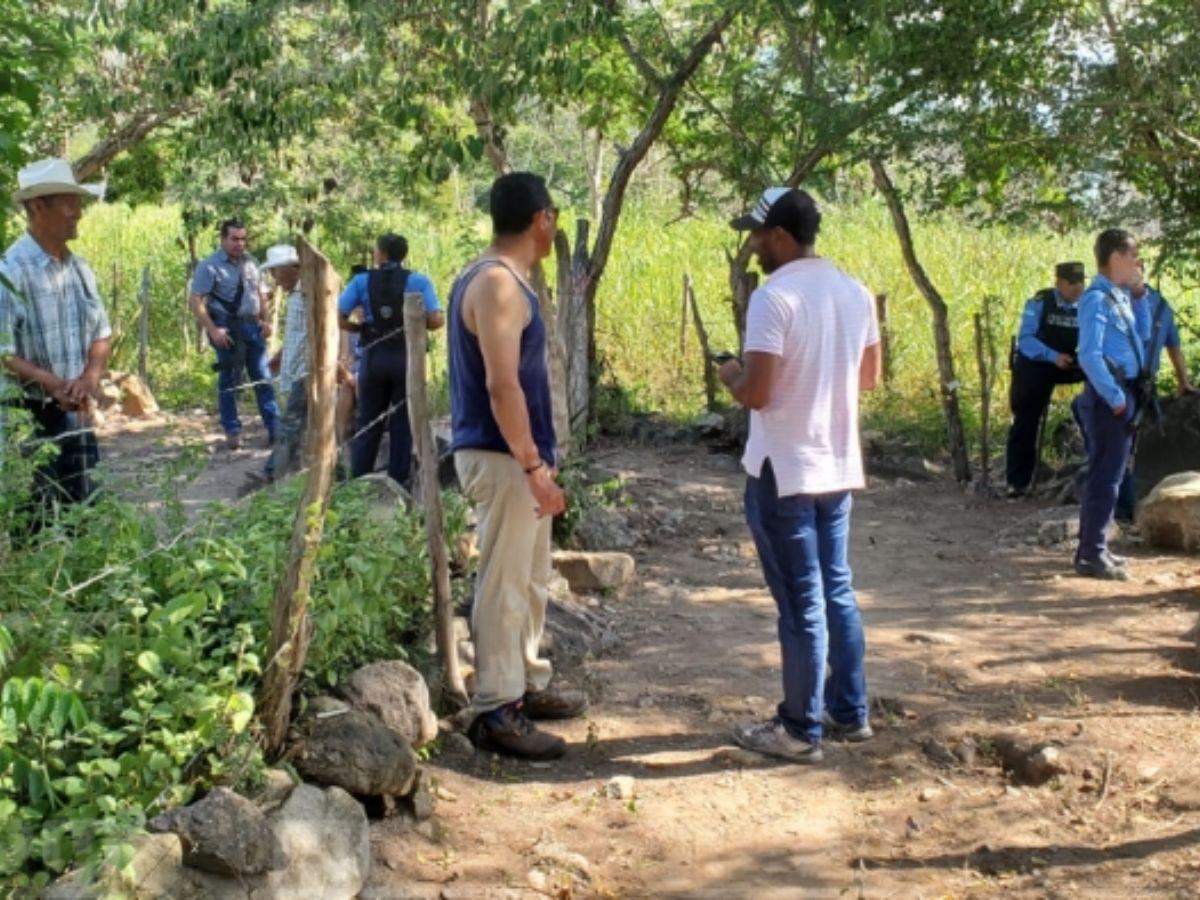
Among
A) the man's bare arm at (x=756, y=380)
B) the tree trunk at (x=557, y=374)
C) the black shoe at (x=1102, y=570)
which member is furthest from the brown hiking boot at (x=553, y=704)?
the black shoe at (x=1102, y=570)

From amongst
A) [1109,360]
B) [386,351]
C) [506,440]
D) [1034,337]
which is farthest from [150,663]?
[1034,337]

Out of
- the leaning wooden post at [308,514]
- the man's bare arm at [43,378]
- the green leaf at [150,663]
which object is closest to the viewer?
the green leaf at [150,663]

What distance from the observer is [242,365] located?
38.3ft

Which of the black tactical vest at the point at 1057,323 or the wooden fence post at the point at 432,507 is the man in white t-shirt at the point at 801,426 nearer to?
the wooden fence post at the point at 432,507

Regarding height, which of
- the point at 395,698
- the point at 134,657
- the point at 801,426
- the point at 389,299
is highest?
the point at 389,299

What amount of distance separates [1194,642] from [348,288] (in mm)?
4884

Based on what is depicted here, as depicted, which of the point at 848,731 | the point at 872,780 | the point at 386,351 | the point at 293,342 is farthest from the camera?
the point at 293,342

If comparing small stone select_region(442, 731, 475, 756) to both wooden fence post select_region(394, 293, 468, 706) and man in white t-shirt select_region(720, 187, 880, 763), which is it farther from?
man in white t-shirt select_region(720, 187, 880, 763)

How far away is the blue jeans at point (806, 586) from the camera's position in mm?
4551

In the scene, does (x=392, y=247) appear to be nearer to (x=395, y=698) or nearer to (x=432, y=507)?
(x=432, y=507)

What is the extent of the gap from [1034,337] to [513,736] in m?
6.15

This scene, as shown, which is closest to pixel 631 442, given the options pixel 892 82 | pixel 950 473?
pixel 950 473

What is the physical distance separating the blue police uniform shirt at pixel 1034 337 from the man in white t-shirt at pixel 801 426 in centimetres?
538

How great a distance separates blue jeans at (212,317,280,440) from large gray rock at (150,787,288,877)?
307 inches
